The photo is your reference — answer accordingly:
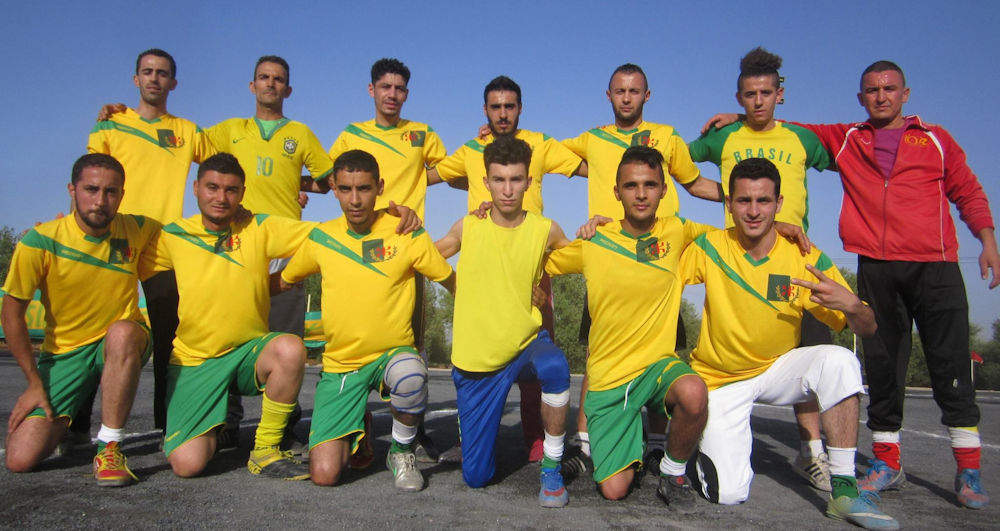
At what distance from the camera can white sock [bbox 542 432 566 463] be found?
3.66 meters

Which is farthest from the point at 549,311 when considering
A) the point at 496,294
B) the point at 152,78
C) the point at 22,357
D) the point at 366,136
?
the point at 152,78

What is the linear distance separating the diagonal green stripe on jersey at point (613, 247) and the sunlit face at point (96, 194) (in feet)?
10.2

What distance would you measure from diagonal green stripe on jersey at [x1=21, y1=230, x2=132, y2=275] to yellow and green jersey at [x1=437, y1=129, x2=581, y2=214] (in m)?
2.56

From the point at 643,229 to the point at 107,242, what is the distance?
11.5ft

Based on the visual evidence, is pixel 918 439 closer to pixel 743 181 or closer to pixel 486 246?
pixel 743 181

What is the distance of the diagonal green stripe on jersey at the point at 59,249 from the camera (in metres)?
4.14

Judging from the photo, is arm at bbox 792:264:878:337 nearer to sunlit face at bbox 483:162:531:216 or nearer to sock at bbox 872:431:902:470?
sock at bbox 872:431:902:470

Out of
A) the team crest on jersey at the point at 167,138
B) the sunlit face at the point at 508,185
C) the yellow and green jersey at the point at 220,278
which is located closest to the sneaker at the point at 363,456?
the yellow and green jersey at the point at 220,278

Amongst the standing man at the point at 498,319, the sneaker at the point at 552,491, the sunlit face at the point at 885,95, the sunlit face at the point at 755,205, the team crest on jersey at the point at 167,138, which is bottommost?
the sneaker at the point at 552,491

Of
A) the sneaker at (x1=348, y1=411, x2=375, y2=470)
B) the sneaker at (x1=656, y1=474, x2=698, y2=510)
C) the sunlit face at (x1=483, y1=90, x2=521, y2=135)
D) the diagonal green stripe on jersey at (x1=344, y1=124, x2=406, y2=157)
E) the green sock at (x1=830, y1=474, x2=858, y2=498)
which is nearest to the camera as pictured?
the green sock at (x1=830, y1=474, x2=858, y2=498)

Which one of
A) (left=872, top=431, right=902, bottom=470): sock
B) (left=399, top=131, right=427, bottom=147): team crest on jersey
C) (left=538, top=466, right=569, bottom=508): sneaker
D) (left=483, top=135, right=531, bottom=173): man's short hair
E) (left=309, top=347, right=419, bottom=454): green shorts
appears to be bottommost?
(left=538, top=466, right=569, bottom=508): sneaker

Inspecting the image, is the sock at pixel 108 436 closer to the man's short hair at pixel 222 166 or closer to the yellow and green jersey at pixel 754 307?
the man's short hair at pixel 222 166

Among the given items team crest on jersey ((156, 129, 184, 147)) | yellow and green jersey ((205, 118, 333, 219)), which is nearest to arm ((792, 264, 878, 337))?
yellow and green jersey ((205, 118, 333, 219))

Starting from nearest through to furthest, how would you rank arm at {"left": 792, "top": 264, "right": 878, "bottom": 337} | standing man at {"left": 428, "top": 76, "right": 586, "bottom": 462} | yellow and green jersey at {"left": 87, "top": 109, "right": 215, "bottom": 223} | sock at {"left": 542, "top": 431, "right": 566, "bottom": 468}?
arm at {"left": 792, "top": 264, "right": 878, "bottom": 337}, sock at {"left": 542, "top": 431, "right": 566, "bottom": 468}, yellow and green jersey at {"left": 87, "top": 109, "right": 215, "bottom": 223}, standing man at {"left": 428, "top": 76, "right": 586, "bottom": 462}
